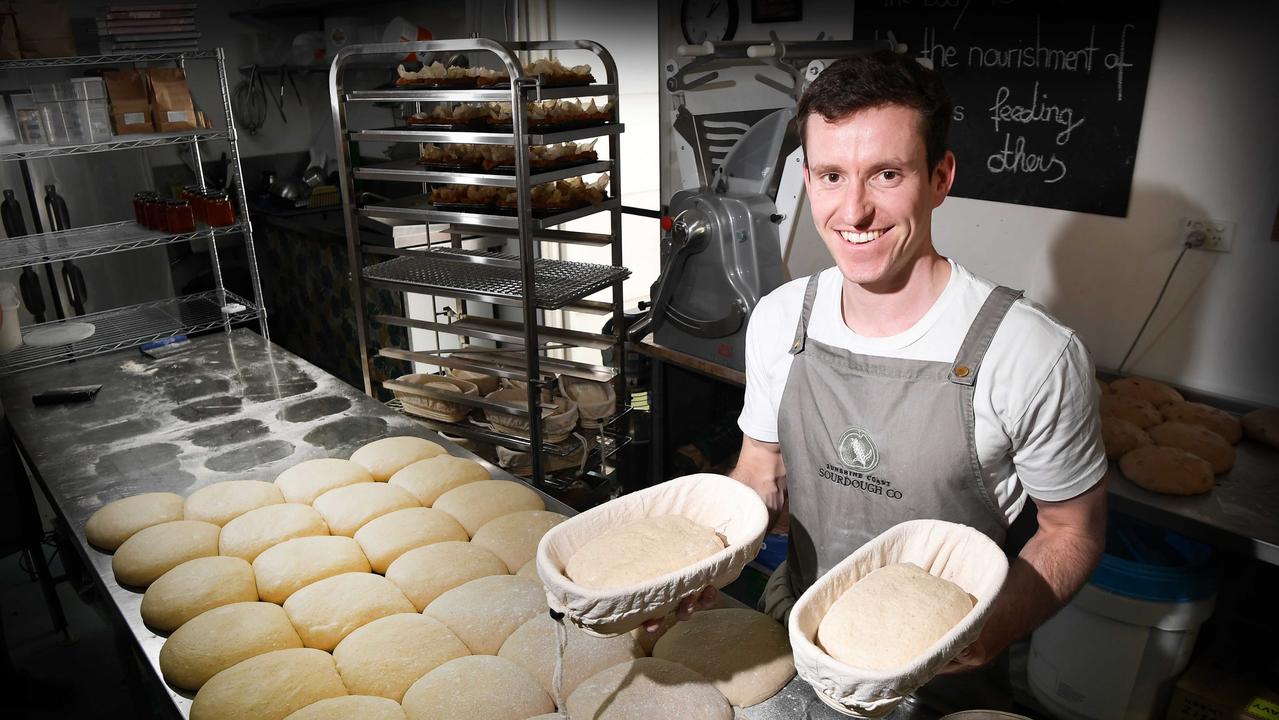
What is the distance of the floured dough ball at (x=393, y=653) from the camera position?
1422 millimetres

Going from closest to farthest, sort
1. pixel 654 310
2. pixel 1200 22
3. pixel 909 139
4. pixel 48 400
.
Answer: pixel 909 139 < pixel 1200 22 < pixel 48 400 < pixel 654 310

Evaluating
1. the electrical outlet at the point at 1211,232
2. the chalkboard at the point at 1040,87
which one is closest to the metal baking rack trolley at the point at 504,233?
the chalkboard at the point at 1040,87

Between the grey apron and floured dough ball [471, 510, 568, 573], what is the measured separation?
55cm

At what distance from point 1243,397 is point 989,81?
128 cm

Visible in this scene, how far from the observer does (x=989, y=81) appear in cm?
279

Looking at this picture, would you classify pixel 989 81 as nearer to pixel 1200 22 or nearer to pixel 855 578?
pixel 1200 22

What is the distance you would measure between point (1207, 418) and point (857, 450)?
1.48 meters

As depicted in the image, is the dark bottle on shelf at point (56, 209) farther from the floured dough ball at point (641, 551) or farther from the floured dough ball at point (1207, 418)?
the floured dough ball at point (1207, 418)

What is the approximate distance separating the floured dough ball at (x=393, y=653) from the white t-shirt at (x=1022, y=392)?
0.92 meters

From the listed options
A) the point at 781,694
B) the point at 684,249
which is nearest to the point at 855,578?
the point at 781,694

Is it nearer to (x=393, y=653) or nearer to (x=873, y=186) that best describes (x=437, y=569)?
(x=393, y=653)

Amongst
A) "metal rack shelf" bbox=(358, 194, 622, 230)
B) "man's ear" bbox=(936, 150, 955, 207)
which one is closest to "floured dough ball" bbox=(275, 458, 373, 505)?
"metal rack shelf" bbox=(358, 194, 622, 230)

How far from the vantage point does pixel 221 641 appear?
1.53 meters

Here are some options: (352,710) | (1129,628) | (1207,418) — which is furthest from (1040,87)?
(352,710)
